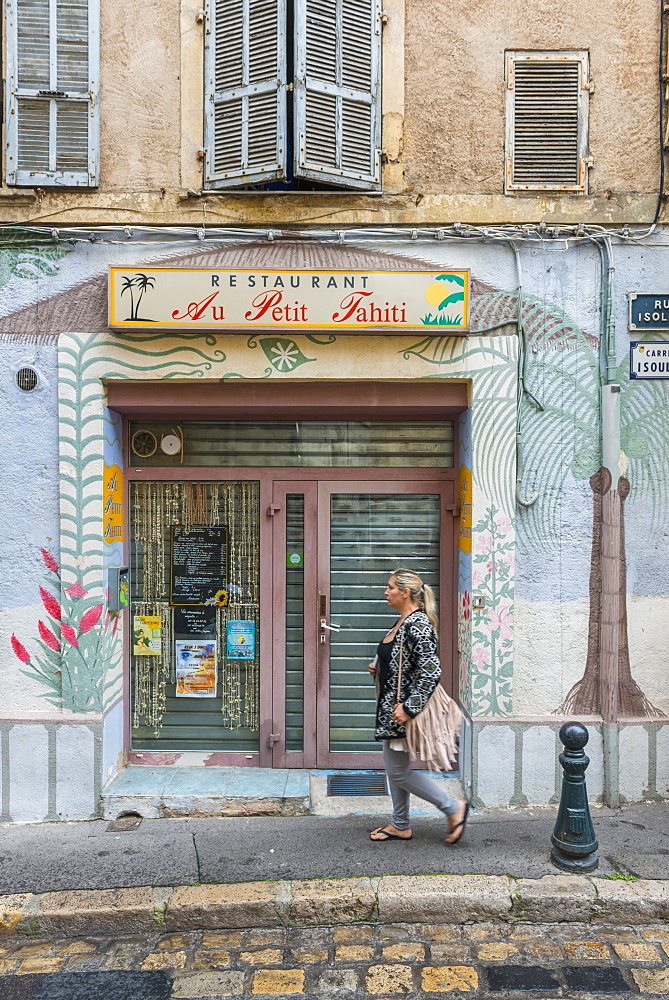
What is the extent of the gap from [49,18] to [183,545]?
402 cm

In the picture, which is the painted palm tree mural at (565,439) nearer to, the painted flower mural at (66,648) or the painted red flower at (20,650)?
the painted flower mural at (66,648)

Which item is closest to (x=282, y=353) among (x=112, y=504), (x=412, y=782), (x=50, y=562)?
(x=112, y=504)

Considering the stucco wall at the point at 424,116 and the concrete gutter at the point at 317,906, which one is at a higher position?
the stucco wall at the point at 424,116

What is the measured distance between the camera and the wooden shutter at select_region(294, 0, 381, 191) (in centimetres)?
545

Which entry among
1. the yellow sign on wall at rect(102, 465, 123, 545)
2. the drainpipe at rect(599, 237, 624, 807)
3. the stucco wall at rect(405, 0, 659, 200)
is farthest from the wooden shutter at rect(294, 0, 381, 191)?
the yellow sign on wall at rect(102, 465, 123, 545)

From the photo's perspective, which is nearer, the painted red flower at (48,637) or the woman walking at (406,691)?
the woman walking at (406,691)

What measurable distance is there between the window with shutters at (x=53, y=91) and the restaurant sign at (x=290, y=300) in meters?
1.02

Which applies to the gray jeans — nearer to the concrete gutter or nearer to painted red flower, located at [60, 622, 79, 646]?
the concrete gutter

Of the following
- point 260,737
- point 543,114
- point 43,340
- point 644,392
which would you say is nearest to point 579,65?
point 543,114

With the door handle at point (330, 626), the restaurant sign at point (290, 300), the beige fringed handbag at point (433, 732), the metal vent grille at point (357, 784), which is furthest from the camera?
the door handle at point (330, 626)

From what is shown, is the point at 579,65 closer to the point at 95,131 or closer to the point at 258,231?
the point at 258,231

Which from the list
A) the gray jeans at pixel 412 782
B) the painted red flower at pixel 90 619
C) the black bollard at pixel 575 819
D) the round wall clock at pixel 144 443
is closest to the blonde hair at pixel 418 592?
the gray jeans at pixel 412 782

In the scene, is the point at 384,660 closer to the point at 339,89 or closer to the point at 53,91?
the point at 339,89

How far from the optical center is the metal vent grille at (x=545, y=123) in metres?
5.58
